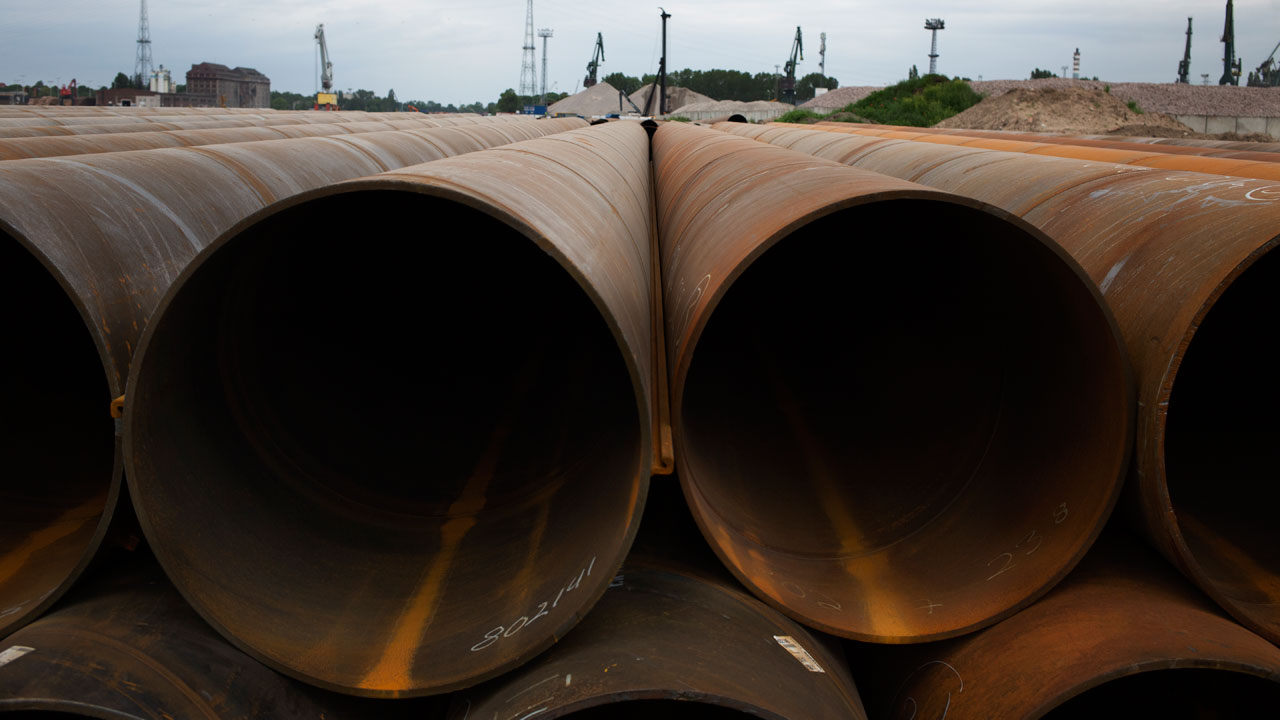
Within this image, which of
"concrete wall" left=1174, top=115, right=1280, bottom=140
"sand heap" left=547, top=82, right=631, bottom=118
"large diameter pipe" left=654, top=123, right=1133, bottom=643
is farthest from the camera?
"sand heap" left=547, top=82, right=631, bottom=118

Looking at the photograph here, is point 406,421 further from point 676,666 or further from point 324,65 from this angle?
point 324,65

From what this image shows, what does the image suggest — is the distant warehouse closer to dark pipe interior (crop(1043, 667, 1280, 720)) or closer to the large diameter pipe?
the large diameter pipe

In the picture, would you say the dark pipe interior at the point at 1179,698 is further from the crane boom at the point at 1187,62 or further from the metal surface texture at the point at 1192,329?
the crane boom at the point at 1187,62

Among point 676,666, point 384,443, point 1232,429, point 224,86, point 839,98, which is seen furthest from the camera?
point 224,86

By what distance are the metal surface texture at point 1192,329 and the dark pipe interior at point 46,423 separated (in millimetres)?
2617

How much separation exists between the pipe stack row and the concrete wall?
30.4 m

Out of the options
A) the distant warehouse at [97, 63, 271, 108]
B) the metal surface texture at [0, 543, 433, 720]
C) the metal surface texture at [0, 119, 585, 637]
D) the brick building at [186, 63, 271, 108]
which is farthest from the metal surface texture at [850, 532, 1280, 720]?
the brick building at [186, 63, 271, 108]

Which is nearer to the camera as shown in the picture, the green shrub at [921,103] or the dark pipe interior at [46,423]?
the dark pipe interior at [46,423]

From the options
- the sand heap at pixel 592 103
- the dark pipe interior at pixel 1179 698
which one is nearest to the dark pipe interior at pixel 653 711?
the dark pipe interior at pixel 1179 698

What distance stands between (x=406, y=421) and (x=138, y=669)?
58.1 inches

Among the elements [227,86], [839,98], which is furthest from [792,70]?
[227,86]

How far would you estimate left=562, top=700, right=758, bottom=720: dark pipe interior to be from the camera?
181cm

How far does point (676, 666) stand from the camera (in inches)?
62.6

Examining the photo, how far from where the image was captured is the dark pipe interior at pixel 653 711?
181 cm
